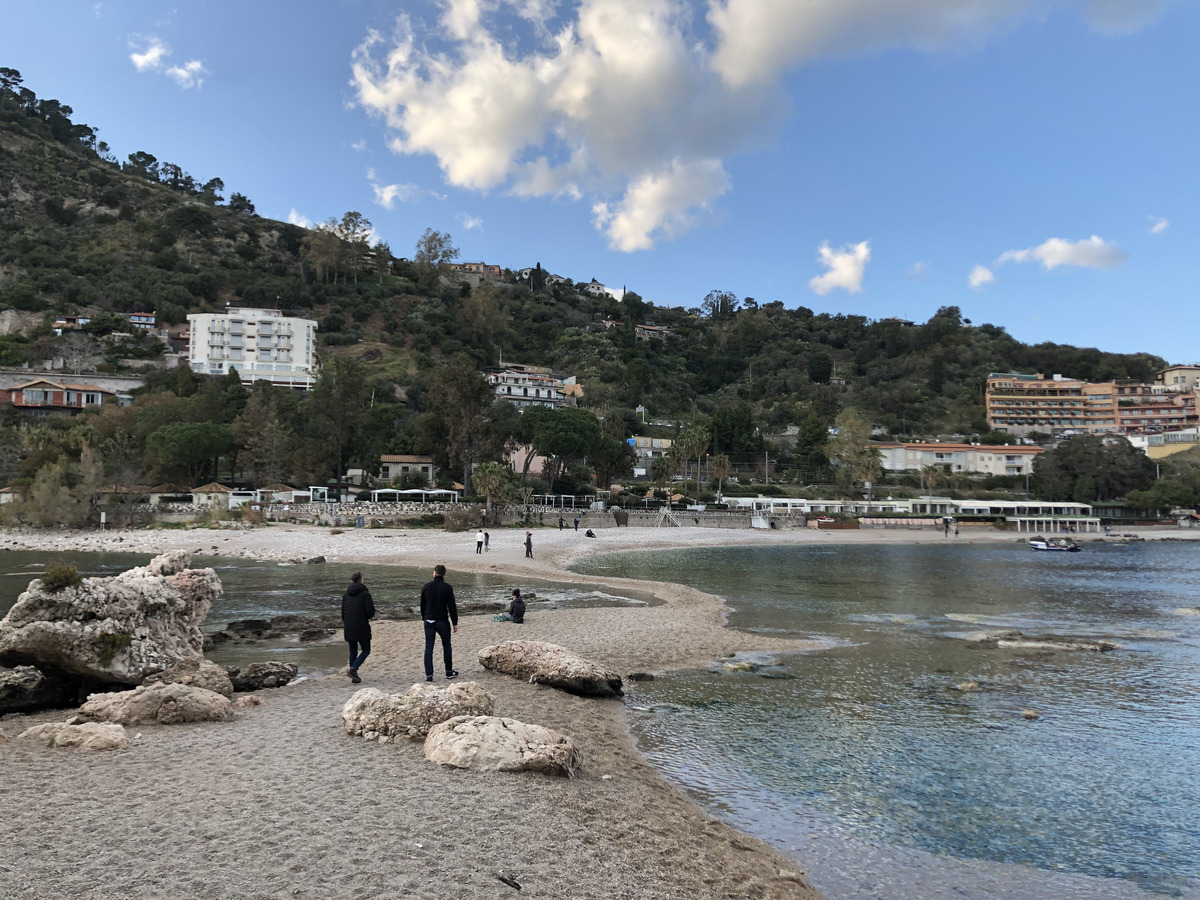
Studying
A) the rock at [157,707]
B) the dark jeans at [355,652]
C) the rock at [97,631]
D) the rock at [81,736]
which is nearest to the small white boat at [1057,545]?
the dark jeans at [355,652]

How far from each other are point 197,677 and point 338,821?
18.2 ft

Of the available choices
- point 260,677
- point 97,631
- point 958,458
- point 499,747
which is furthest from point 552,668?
point 958,458

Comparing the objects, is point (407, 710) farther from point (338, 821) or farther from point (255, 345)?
point (255, 345)

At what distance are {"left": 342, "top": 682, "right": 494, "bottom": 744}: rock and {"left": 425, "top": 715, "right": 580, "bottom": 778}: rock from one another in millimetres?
364

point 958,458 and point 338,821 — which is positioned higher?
point 958,458

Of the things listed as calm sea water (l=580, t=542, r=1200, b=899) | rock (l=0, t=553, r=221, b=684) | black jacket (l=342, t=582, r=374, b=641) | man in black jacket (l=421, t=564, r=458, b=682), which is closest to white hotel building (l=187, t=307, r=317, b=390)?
rock (l=0, t=553, r=221, b=684)

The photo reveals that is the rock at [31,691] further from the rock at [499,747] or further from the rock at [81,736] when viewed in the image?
the rock at [499,747]

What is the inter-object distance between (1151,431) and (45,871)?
166 metres

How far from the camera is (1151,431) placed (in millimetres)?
132125

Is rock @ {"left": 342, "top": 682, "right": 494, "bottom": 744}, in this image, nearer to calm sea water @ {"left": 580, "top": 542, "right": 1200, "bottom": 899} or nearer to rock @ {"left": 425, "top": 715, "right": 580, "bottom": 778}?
rock @ {"left": 425, "top": 715, "right": 580, "bottom": 778}

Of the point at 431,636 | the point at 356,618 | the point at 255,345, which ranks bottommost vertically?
the point at 431,636

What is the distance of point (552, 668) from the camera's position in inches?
448

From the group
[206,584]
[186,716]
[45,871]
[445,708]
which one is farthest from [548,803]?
[206,584]

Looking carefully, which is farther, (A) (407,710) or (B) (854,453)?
(B) (854,453)
